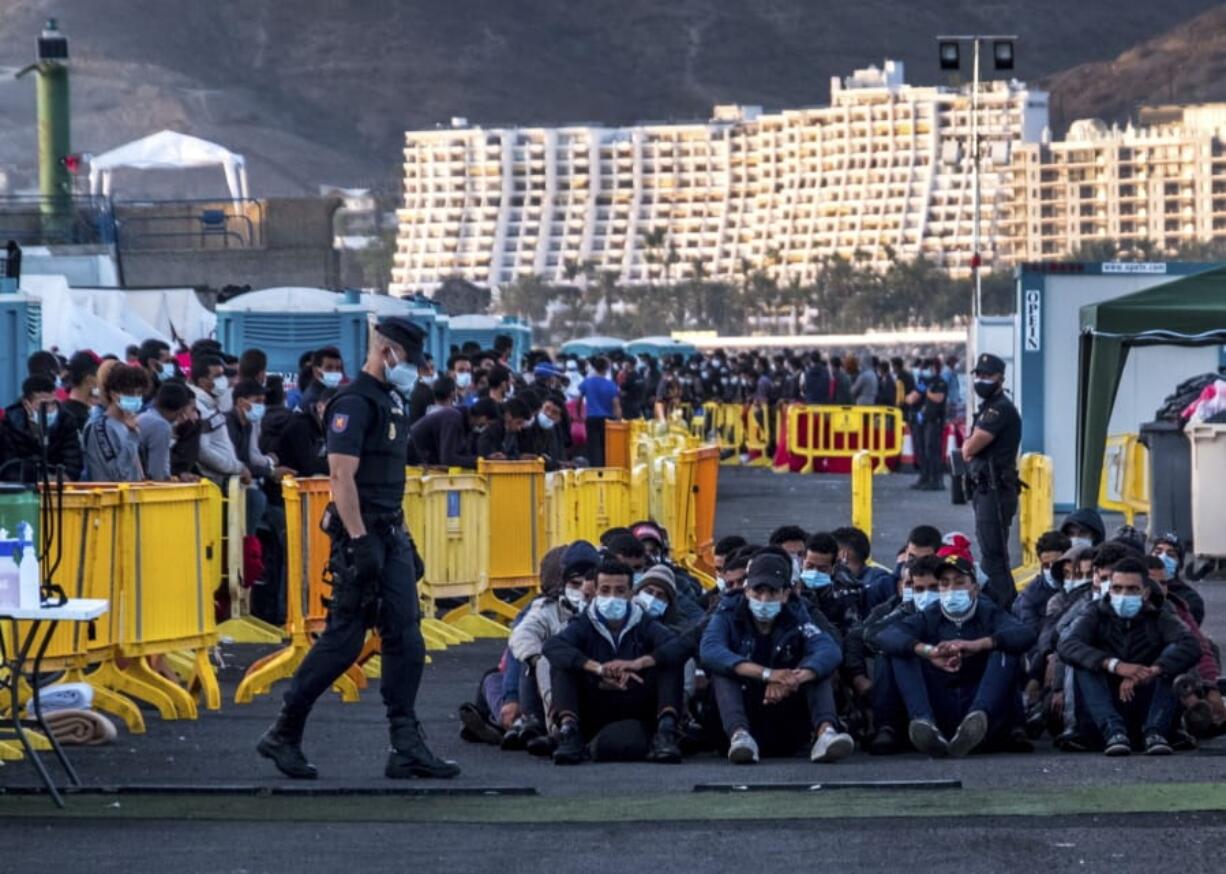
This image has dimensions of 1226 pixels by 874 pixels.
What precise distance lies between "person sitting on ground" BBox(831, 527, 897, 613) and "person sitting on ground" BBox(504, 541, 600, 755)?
1.40 m

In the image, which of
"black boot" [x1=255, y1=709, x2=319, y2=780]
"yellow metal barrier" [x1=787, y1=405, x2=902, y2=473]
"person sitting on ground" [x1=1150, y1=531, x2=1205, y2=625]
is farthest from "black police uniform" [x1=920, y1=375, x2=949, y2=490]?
"black boot" [x1=255, y1=709, x2=319, y2=780]

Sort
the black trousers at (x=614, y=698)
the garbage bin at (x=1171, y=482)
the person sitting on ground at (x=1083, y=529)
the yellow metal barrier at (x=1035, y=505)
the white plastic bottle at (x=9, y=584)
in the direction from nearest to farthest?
the white plastic bottle at (x=9, y=584) → the black trousers at (x=614, y=698) → the person sitting on ground at (x=1083, y=529) → the yellow metal barrier at (x=1035, y=505) → the garbage bin at (x=1171, y=482)

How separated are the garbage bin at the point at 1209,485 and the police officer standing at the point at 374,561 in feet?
36.8

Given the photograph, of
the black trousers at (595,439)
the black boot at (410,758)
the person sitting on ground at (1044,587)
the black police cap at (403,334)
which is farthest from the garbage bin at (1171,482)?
the black police cap at (403,334)

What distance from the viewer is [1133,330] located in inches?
784

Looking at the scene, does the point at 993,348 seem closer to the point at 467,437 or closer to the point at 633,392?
the point at 633,392

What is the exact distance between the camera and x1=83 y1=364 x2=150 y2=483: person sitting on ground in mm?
13812

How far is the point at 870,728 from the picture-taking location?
11.8m

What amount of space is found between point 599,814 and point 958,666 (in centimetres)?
231

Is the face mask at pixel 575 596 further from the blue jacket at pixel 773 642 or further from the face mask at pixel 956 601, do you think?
the face mask at pixel 956 601

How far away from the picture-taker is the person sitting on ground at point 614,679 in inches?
446

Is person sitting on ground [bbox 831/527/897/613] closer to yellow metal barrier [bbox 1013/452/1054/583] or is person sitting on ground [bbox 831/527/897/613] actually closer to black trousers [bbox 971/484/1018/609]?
black trousers [bbox 971/484/1018/609]

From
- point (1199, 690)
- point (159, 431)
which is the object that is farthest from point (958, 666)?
point (159, 431)

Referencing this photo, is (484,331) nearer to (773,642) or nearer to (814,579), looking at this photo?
(814,579)
